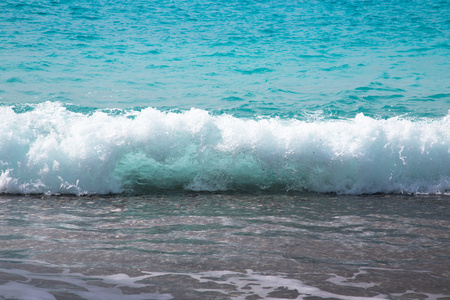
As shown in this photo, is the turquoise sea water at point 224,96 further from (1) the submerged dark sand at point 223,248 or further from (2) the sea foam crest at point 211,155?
(1) the submerged dark sand at point 223,248

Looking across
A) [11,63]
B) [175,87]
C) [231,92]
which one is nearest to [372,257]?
[231,92]

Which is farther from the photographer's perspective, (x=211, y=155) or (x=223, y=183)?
(x=211, y=155)

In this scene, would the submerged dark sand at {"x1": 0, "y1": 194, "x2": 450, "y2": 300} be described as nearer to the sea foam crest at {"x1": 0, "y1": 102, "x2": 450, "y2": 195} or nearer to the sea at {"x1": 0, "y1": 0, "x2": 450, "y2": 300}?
the sea at {"x1": 0, "y1": 0, "x2": 450, "y2": 300}

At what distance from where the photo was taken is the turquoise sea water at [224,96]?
542 centimetres

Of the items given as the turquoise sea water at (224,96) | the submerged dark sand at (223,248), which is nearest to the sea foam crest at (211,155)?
the turquoise sea water at (224,96)

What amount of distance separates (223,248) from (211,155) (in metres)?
2.46

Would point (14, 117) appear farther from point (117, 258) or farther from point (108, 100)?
point (108, 100)

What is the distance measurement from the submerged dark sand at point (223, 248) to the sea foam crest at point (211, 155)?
1.68 feet

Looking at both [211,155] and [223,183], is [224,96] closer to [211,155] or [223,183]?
[211,155]

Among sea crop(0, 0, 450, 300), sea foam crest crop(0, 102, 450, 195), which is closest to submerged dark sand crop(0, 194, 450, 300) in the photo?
sea crop(0, 0, 450, 300)

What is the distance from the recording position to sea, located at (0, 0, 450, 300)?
9.05ft

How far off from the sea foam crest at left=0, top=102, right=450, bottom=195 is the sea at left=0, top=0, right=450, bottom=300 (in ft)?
0.06

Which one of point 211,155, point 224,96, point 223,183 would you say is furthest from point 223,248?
point 224,96

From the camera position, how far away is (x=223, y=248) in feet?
10.6
